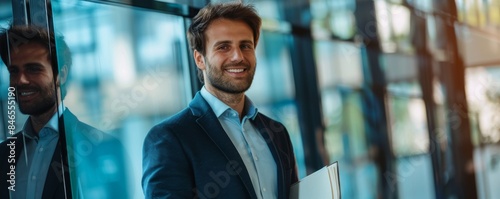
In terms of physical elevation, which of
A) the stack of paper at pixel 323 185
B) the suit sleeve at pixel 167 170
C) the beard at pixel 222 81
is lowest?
the stack of paper at pixel 323 185

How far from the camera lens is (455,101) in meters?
2.97

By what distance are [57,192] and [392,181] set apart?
5.00 feet

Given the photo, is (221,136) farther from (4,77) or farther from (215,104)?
(4,77)

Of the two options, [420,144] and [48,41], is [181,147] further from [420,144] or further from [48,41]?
[420,144]

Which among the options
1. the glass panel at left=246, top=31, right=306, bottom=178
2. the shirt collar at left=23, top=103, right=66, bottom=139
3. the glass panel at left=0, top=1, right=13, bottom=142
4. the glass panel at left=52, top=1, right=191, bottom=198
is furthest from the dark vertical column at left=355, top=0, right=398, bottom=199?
the glass panel at left=0, top=1, right=13, bottom=142

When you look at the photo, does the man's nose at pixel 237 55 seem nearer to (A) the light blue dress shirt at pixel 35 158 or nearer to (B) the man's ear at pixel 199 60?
(B) the man's ear at pixel 199 60

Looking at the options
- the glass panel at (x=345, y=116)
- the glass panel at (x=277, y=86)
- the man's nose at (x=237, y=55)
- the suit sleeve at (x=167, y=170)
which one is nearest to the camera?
the suit sleeve at (x=167, y=170)

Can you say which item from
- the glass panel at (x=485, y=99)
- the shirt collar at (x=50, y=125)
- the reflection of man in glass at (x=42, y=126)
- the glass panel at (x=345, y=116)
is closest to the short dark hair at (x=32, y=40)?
the reflection of man in glass at (x=42, y=126)

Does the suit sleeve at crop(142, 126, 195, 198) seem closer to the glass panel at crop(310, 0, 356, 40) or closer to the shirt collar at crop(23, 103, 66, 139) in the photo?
the shirt collar at crop(23, 103, 66, 139)

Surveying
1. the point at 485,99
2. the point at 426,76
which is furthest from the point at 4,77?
the point at 485,99

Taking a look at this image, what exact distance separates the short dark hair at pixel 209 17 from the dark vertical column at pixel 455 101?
1.17m

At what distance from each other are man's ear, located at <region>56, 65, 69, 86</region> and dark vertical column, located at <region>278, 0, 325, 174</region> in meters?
0.97

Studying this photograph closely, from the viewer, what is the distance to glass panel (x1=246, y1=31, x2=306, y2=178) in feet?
8.10

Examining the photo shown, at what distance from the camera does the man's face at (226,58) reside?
2.07 meters
